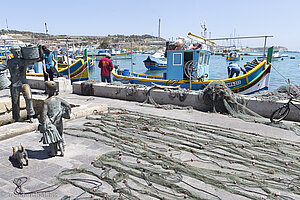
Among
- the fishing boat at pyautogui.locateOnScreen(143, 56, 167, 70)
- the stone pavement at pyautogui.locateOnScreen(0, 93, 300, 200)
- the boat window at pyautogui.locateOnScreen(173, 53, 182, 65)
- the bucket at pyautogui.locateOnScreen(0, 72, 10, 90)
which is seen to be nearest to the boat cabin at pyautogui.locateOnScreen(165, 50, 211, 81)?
the boat window at pyautogui.locateOnScreen(173, 53, 182, 65)

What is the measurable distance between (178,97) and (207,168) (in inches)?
177

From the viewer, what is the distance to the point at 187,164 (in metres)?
4.18

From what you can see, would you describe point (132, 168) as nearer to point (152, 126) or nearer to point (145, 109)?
point (152, 126)

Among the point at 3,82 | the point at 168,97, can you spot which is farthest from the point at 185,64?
the point at 3,82

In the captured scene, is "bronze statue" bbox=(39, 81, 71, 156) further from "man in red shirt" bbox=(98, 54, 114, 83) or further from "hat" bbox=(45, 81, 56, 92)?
"man in red shirt" bbox=(98, 54, 114, 83)

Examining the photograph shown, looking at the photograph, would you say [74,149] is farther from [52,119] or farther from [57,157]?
[52,119]

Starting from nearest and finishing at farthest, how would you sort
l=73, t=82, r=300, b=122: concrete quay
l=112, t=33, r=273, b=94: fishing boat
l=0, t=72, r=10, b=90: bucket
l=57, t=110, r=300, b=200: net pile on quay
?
1. l=57, t=110, r=300, b=200: net pile on quay
2. l=0, t=72, r=10, b=90: bucket
3. l=73, t=82, r=300, b=122: concrete quay
4. l=112, t=33, r=273, b=94: fishing boat

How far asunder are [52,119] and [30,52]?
2422 mm

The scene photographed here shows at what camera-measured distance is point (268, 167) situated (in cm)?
415

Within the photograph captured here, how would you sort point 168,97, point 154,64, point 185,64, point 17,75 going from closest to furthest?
point 17,75
point 168,97
point 185,64
point 154,64

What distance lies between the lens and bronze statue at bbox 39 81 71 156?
13.3ft

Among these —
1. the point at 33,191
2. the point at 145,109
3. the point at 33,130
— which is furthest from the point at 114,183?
the point at 145,109

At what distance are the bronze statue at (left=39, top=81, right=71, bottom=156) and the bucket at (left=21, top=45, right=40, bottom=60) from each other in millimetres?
1985

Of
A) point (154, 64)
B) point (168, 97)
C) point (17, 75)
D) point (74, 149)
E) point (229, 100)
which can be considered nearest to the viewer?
point (74, 149)
